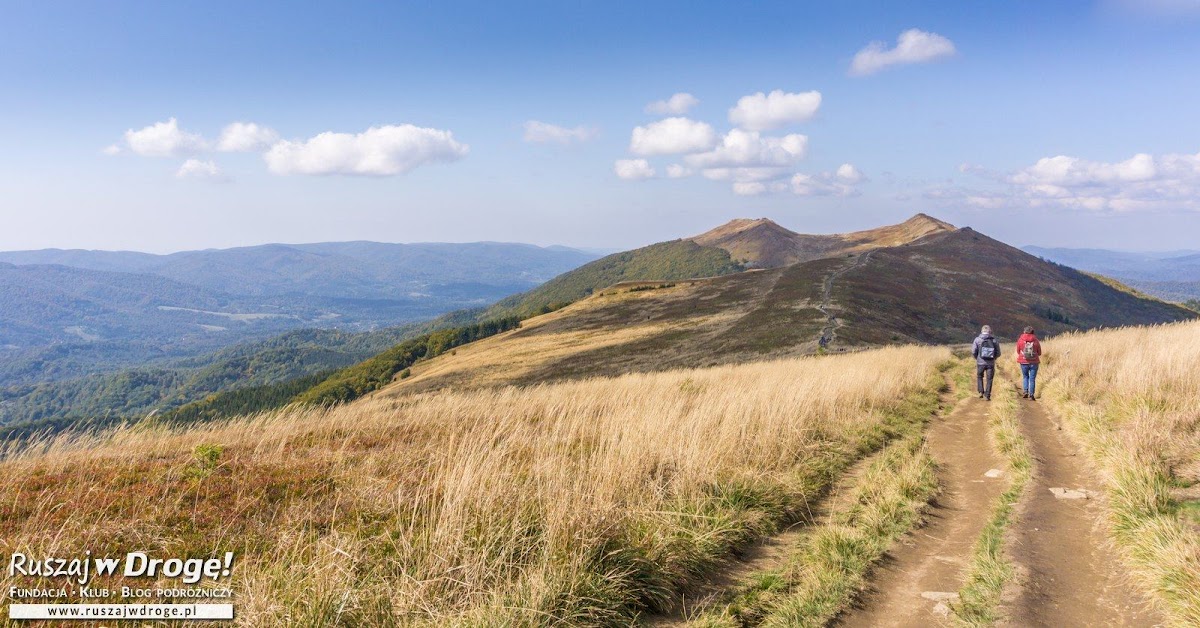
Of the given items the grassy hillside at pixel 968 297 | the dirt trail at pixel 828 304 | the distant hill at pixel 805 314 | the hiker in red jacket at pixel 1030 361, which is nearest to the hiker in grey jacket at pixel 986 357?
the hiker in red jacket at pixel 1030 361

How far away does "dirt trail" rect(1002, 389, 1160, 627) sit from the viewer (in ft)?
16.3

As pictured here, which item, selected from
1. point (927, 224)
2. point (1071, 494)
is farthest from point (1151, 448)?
point (927, 224)

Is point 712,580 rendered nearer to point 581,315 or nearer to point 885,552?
point 885,552

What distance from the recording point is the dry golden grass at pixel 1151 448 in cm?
495

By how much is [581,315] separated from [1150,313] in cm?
10376

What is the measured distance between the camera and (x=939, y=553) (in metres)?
6.41

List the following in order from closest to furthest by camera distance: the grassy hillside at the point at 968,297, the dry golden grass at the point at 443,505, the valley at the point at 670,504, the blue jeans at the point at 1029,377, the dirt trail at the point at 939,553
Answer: the dry golden grass at the point at 443,505
the valley at the point at 670,504
the dirt trail at the point at 939,553
the blue jeans at the point at 1029,377
the grassy hillside at the point at 968,297

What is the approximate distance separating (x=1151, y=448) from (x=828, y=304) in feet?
182

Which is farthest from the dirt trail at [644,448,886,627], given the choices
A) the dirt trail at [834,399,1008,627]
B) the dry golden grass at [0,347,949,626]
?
the dirt trail at [834,399,1008,627]

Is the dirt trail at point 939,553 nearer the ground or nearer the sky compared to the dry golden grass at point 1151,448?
nearer the ground

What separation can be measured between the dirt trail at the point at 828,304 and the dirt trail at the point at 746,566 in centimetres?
3576

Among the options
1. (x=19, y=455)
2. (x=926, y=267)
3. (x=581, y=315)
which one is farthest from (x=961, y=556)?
(x=926, y=267)

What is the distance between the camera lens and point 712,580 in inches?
234

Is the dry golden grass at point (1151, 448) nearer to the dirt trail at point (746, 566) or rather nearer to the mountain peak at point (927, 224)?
the dirt trail at point (746, 566)
